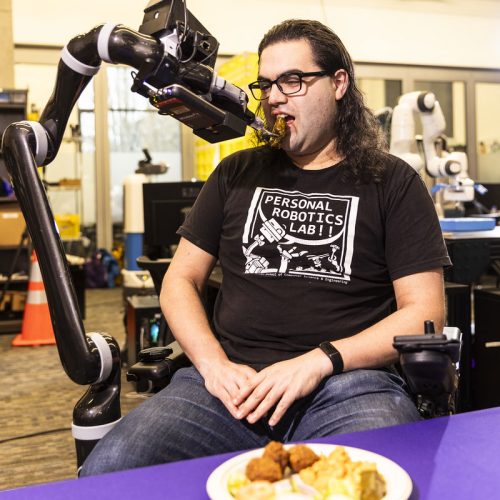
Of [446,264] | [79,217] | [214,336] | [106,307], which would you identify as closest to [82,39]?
[214,336]

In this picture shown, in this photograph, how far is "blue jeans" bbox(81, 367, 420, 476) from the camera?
45.2 inches

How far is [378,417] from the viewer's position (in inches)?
46.8

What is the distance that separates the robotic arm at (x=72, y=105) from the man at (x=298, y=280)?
6.0 inches

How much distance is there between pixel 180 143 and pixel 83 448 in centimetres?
661

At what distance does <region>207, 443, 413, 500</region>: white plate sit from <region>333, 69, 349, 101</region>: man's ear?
0.98 m

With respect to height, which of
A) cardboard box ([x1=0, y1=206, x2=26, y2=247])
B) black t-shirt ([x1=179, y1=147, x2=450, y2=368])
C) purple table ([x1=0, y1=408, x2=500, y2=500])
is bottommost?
purple table ([x1=0, y1=408, x2=500, y2=500])

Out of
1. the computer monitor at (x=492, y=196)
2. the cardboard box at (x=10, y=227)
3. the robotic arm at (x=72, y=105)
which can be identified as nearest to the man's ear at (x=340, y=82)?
the robotic arm at (x=72, y=105)

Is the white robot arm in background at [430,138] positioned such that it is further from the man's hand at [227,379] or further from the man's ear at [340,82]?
the man's hand at [227,379]

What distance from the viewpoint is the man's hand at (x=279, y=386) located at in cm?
123

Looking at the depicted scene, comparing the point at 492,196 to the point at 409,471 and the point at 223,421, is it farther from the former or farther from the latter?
the point at 409,471

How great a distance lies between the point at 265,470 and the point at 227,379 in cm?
55

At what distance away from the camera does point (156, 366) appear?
1343 mm

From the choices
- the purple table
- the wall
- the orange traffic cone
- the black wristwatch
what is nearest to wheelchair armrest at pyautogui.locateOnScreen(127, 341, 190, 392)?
the black wristwatch

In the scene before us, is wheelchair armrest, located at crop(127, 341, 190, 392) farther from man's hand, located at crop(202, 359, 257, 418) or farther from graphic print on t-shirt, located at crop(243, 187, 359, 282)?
graphic print on t-shirt, located at crop(243, 187, 359, 282)
